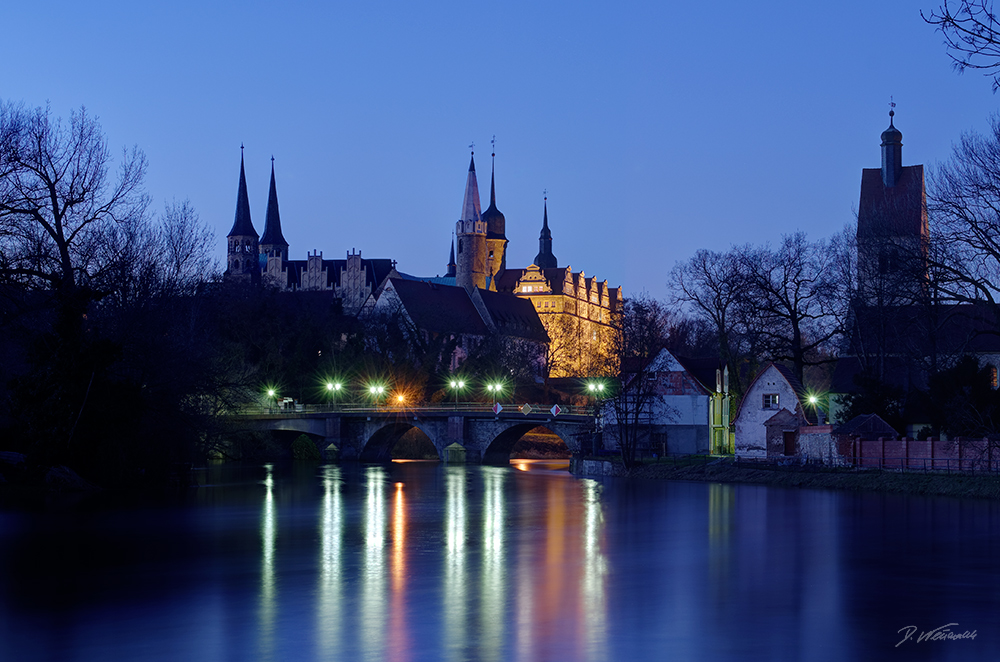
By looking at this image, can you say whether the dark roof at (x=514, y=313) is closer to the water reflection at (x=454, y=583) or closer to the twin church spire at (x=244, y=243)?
the twin church spire at (x=244, y=243)

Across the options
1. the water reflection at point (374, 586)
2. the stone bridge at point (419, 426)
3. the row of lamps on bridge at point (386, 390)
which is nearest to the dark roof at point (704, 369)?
the stone bridge at point (419, 426)

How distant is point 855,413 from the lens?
51469 millimetres

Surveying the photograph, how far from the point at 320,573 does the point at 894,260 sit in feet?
86.2

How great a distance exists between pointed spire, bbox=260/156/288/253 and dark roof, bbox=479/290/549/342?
143ft

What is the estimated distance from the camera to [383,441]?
80125mm

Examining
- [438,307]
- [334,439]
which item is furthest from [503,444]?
[438,307]

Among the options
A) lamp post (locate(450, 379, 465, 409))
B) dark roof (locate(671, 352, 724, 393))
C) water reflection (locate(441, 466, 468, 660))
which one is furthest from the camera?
lamp post (locate(450, 379, 465, 409))

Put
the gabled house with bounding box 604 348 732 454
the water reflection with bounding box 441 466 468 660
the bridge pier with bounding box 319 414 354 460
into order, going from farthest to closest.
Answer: the bridge pier with bounding box 319 414 354 460, the gabled house with bounding box 604 348 732 454, the water reflection with bounding box 441 466 468 660

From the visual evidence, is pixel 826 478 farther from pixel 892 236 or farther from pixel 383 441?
pixel 383 441

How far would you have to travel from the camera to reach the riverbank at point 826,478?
4091cm

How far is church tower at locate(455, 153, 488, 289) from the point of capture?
159 meters

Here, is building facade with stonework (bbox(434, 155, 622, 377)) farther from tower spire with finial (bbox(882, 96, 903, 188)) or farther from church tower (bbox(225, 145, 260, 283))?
tower spire with finial (bbox(882, 96, 903, 188))
